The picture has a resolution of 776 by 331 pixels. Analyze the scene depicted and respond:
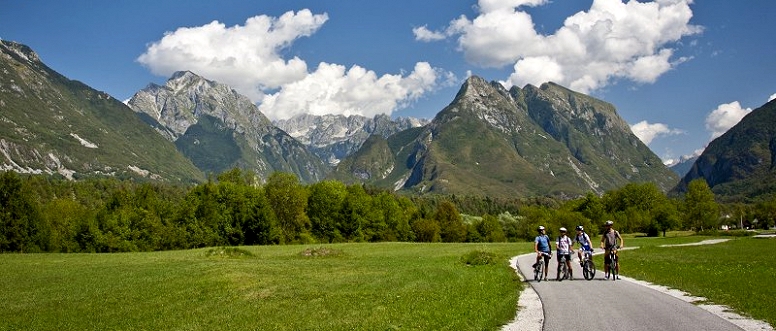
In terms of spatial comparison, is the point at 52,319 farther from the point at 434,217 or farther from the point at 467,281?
the point at 434,217

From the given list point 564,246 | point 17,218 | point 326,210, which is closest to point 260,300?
point 564,246

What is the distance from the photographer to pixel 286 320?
2069 centimetres

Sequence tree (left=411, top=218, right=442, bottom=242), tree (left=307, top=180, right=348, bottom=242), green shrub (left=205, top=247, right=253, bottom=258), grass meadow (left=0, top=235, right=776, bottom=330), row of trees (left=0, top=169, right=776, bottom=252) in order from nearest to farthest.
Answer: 1. grass meadow (left=0, top=235, right=776, bottom=330)
2. green shrub (left=205, top=247, right=253, bottom=258)
3. row of trees (left=0, top=169, right=776, bottom=252)
4. tree (left=307, top=180, right=348, bottom=242)
5. tree (left=411, top=218, right=442, bottom=242)

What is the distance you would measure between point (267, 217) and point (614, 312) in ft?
314

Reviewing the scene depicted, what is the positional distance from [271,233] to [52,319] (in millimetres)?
84683

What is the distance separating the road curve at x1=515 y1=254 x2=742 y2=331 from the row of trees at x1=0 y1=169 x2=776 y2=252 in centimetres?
8962

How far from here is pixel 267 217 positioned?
107938mm

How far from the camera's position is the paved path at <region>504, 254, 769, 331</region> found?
15719 millimetres

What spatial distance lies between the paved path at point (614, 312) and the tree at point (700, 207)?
141278mm

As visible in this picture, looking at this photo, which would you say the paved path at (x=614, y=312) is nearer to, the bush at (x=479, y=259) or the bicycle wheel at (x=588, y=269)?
the bicycle wheel at (x=588, y=269)

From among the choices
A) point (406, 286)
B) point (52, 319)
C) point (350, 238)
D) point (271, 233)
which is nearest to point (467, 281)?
point (406, 286)

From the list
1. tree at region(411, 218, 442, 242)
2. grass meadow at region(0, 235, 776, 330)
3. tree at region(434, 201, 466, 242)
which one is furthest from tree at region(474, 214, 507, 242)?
grass meadow at region(0, 235, 776, 330)

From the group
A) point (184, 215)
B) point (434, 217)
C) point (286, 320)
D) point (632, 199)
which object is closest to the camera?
point (286, 320)

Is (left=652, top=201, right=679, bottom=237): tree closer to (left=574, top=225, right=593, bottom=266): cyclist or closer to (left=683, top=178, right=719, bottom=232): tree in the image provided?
(left=683, top=178, right=719, bottom=232): tree
